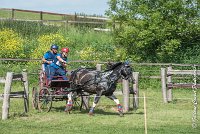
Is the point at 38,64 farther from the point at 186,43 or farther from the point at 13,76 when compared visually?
the point at 13,76

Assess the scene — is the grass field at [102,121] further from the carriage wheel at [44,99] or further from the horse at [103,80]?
the horse at [103,80]

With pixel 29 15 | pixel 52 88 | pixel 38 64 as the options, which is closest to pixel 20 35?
pixel 38 64

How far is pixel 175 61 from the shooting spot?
31.3 meters

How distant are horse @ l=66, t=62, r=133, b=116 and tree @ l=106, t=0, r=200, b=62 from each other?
12.0 meters

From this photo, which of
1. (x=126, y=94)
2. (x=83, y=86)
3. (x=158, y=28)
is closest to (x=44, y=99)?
(x=83, y=86)

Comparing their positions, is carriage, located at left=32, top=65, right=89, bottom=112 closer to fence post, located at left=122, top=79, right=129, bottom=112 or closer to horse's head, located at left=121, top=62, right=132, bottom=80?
fence post, located at left=122, top=79, right=129, bottom=112

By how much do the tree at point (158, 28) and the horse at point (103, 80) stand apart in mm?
12044

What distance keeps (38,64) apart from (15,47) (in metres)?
3.12

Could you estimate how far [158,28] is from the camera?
30.6 meters

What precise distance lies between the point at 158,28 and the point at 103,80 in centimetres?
1281

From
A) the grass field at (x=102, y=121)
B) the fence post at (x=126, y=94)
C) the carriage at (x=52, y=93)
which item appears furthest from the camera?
the fence post at (x=126, y=94)

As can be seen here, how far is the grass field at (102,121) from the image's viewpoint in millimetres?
14922

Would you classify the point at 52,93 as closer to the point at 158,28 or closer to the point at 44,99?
the point at 44,99

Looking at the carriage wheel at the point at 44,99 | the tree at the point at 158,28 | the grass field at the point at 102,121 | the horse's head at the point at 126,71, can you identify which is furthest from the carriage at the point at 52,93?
the tree at the point at 158,28
